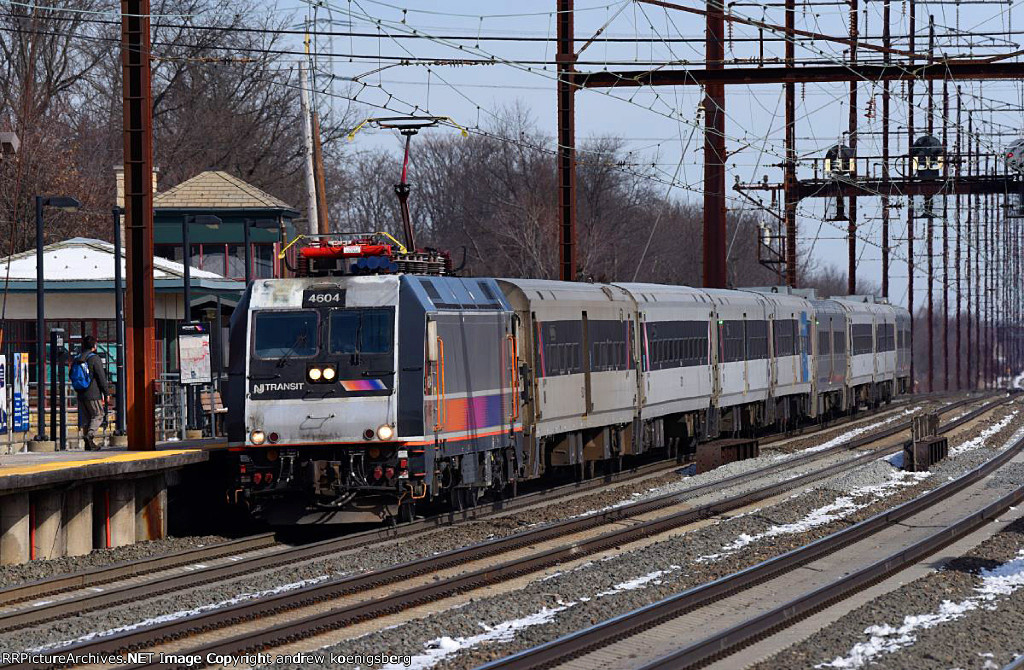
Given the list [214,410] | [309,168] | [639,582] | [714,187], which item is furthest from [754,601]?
[714,187]

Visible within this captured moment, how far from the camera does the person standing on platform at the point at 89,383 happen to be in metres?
20.8

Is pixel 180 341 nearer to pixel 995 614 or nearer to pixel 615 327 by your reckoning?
pixel 615 327

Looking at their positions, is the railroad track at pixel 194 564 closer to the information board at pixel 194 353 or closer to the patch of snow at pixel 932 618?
the information board at pixel 194 353

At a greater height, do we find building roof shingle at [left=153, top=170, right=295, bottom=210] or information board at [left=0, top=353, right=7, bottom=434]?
building roof shingle at [left=153, top=170, right=295, bottom=210]

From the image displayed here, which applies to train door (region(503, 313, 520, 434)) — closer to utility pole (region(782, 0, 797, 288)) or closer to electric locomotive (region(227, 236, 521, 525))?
electric locomotive (region(227, 236, 521, 525))

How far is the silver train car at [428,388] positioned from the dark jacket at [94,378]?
374 centimetres

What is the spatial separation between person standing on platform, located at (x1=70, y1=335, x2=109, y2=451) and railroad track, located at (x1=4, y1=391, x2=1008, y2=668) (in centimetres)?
675

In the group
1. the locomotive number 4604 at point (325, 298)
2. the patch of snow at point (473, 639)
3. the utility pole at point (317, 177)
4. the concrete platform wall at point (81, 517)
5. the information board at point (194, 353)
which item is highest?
the utility pole at point (317, 177)

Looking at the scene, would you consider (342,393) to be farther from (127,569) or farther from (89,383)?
(89,383)

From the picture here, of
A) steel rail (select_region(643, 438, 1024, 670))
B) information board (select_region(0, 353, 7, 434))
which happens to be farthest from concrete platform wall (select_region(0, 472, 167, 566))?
steel rail (select_region(643, 438, 1024, 670))

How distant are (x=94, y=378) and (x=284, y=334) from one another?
438 centimetres

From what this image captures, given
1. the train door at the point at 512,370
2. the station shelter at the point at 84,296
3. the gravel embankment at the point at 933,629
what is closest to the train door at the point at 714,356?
the train door at the point at 512,370

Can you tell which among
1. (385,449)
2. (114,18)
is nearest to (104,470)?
(385,449)

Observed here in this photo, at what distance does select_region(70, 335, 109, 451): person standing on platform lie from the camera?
20766 mm
